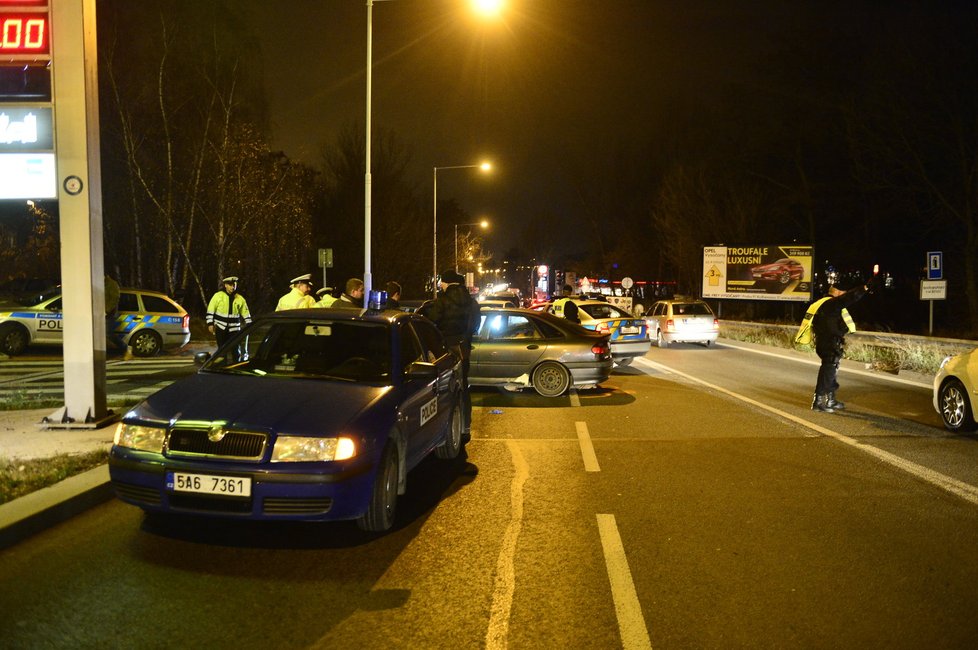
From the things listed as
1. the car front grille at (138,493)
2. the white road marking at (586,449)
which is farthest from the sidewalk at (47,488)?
the white road marking at (586,449)

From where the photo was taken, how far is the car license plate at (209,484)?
15.7 ft

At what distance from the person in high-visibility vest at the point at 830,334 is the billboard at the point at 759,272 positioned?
88.3 ft

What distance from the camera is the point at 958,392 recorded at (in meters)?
9.38

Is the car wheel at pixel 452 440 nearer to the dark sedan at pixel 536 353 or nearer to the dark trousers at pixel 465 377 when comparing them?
the dark trousers at pixel 465 377

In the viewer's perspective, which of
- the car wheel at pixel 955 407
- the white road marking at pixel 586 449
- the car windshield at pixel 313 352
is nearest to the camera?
the car windshield at pixel 313 352

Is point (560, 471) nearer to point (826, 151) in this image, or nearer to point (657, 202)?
point (826, 151)

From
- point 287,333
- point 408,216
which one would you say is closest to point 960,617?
point 287,333

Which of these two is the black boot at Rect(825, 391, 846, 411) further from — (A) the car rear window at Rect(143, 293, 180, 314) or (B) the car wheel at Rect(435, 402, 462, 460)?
(A) the car rear window at Rect(143, 293, 180, 314)

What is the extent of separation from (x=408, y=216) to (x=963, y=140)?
25364 millimetres

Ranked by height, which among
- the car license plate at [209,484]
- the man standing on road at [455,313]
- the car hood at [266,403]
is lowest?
the car license plate at [209,484]

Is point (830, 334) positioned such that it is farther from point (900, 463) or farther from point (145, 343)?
point (145, 343)

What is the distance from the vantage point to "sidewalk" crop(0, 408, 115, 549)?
526 cm

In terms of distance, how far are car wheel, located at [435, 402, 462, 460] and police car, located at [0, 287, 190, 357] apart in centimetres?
1181

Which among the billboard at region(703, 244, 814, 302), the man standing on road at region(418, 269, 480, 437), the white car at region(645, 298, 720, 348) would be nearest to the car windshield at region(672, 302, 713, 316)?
the white car at region(645, 298, 720, 348)
